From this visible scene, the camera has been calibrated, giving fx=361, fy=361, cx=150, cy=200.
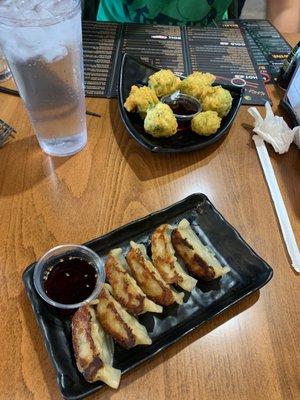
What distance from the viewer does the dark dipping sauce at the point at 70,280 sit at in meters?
0.68

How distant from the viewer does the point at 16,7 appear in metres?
0.76

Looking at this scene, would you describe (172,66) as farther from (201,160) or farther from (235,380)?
(235,380)

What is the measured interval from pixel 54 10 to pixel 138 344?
27.0 inches

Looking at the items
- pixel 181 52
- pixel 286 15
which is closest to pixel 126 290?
pixel 181 52

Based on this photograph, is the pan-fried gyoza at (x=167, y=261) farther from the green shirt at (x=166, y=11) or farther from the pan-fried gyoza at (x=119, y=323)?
the green shirt at (x=166, y=11)

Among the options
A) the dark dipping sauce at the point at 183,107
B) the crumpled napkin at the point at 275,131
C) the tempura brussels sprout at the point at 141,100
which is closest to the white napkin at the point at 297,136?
the crumpled napkin at the point at 275,131

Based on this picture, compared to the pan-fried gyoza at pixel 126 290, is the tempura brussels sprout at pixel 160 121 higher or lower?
higher

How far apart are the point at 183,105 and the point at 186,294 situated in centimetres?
60

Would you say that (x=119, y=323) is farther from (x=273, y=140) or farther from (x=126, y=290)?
(x=273, y=140)

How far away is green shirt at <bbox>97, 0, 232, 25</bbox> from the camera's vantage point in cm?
161

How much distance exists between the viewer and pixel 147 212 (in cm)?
88

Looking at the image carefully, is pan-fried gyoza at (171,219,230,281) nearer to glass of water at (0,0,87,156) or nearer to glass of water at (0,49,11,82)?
glass of water at (0,0,87,156)

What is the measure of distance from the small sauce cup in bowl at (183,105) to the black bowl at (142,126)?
0.03 meters

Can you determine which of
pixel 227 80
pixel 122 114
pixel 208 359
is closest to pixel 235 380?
pixel 208 359
